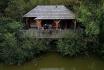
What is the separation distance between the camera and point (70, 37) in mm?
28141

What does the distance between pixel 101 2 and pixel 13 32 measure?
347 inches

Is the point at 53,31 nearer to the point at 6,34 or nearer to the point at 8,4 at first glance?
the point at 6,34

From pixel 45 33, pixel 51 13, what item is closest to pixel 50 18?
pixel 51 13

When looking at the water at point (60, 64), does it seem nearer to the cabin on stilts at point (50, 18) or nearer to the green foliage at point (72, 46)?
the green foliage at point (72, 46)

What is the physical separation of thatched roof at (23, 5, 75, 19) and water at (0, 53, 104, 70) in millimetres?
5042

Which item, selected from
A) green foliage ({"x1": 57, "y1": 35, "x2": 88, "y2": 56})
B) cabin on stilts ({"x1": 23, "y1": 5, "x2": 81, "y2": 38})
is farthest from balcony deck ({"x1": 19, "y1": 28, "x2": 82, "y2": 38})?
cabin on stilts ({"x1": 23, "y1": 5, "x2": 81, "y2": 38})

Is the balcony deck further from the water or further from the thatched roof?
the thatched roof

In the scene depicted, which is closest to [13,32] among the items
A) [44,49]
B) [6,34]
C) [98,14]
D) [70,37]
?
[6,34]

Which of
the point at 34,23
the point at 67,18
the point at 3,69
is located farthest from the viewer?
the point at 34,23

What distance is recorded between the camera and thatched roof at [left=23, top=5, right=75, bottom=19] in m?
31.6

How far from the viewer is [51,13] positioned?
32250mm

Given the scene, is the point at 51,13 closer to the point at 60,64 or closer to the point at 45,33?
the point at 45,33

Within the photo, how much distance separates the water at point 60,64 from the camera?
25.9m

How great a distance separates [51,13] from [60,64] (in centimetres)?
745
